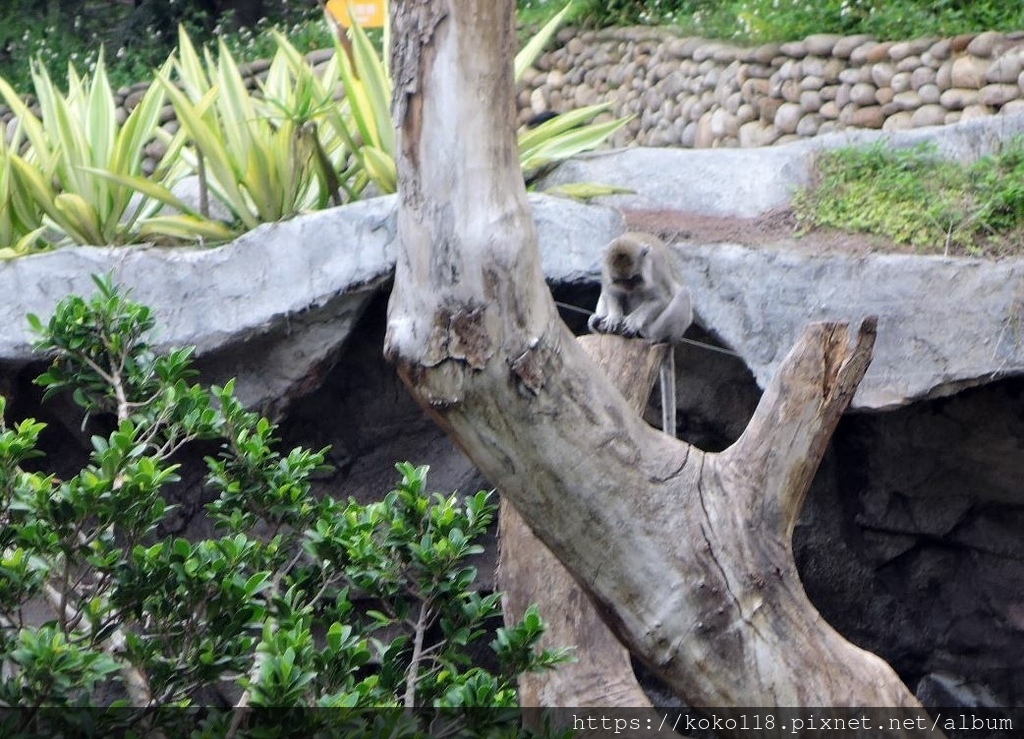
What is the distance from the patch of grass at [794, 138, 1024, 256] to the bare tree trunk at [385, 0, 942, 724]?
287 centimetres

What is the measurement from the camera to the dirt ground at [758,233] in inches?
263

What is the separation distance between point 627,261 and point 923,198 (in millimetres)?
A: 2073

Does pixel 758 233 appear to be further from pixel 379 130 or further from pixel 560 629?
pixel 560 629

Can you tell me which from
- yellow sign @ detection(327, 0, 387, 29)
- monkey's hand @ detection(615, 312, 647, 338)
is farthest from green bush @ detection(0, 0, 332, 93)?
monkey's hand @ detection(615, 312, 647, 338)

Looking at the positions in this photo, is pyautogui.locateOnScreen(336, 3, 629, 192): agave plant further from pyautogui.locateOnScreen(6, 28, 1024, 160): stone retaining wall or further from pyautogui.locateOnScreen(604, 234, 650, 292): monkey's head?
pyautogui.locateOnScreen(6, 28, 1024, 160): stone retaining wall

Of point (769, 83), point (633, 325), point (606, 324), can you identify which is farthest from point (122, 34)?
point (633, 325)

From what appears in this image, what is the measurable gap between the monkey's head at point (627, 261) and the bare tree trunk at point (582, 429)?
194 centimetres

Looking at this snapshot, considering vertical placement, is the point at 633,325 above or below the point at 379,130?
below

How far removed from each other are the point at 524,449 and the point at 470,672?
670mm

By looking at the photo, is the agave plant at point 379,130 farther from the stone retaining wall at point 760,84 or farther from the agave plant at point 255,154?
the stone retaining wall at point 760,84

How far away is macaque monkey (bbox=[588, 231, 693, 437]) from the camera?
5965mm

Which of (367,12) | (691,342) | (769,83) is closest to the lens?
(691,342)

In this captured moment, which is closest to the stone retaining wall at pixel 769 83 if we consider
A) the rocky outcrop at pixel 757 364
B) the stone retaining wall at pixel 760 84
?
the stone retaining wall at pixel 760 84

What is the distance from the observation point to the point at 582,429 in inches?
141
